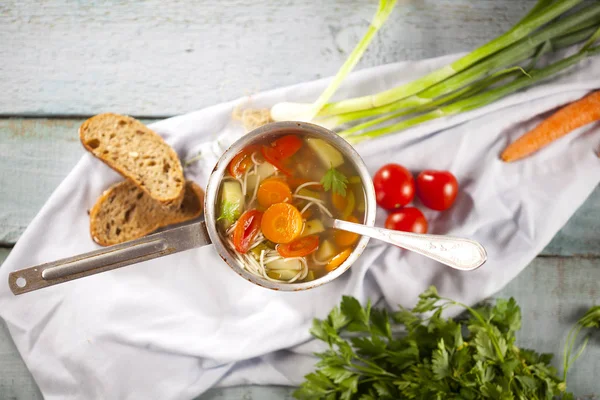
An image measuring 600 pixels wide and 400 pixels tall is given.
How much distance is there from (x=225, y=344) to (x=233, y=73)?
1168 millimetres

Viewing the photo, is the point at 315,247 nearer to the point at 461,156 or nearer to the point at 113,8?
the point at 461,156

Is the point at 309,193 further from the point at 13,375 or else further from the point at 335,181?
the point at 13,375

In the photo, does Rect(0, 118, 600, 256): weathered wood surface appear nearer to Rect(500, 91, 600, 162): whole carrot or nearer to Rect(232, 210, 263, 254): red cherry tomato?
Rect(232, 210, 263, 254): red cherry tomato

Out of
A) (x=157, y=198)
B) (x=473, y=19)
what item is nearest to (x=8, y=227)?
(x=157, y=198)

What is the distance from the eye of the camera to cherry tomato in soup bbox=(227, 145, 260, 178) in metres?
1.84

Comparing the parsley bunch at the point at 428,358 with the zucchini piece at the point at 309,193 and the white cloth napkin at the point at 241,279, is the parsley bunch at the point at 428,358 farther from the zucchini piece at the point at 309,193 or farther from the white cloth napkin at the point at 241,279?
the zucchini piece at the point at 309,193

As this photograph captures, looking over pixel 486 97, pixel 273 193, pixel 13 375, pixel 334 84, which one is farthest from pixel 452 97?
pixel 13 375

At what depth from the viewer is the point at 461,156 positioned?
2318mm

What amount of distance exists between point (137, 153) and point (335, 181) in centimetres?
89

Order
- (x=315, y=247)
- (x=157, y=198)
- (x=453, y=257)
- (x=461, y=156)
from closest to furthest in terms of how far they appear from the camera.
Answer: (x=453, y=257), (x=315, y=247), (x=157, y=198), (x=461, y=156)

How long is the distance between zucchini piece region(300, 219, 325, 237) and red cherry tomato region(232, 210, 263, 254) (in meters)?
0.16

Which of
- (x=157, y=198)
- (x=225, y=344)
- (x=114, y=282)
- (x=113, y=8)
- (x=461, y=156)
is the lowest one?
(x=225, y=344)

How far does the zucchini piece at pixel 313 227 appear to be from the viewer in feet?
5.99

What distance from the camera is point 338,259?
183 cm
